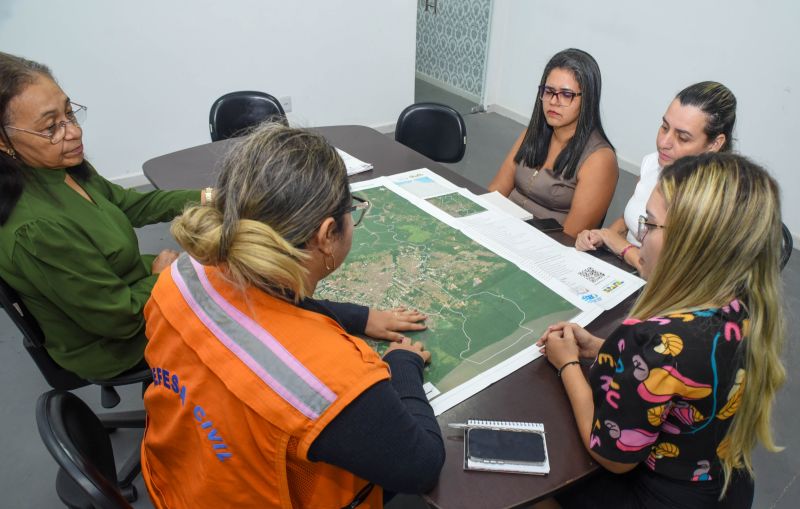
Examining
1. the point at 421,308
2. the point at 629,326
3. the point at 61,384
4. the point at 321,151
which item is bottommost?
the point at 61,384

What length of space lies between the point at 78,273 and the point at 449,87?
5234mm

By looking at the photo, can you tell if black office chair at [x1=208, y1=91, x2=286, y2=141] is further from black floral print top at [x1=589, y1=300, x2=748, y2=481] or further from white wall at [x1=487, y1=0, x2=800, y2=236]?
white wall at [x1=487, y1=0, x2=800, y2=236]

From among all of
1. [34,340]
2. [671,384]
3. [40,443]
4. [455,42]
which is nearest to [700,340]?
[671,384]

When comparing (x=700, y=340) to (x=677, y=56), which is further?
(x=677, y=56)

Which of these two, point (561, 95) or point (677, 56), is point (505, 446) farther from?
point (677, 56)

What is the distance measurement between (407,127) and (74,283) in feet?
6.18

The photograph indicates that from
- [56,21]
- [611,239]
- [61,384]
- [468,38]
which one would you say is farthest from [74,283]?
[468,38]

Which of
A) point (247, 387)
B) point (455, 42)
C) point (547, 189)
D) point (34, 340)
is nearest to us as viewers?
point (247, 387)

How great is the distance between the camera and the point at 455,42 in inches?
224

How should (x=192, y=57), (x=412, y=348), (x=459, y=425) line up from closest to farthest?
(x=459, y=425) → (x=412, y=348) → (x=192, y=57)

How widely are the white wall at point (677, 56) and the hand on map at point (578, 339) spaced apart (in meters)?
2.98

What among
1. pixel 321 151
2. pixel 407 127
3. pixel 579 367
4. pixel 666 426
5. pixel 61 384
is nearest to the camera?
pixel 321 151

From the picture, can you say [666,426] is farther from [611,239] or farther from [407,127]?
[407,127]

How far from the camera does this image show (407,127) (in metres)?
2.84
